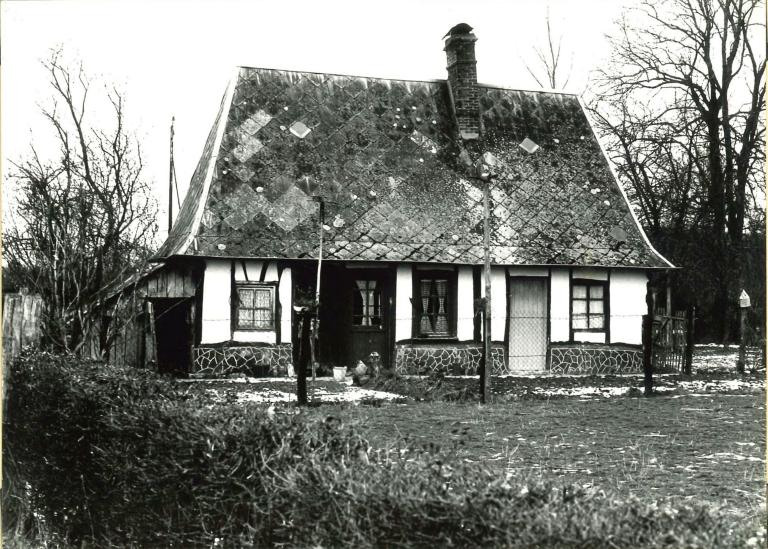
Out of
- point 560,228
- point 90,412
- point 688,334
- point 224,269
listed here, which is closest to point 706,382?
point 688,334

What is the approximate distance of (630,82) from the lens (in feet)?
55.9

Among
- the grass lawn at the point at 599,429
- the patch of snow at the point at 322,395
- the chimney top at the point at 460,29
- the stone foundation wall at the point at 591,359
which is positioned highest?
the chimney top at the point at 460,29

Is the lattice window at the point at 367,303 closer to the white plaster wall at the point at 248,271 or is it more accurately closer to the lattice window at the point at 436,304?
the lattice window at the point at 436,304

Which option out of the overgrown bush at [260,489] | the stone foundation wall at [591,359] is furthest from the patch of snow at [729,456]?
the stone foundation wall at [591,359]

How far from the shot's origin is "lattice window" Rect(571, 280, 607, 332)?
67.8 ft

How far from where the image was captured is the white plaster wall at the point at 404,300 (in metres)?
19.6

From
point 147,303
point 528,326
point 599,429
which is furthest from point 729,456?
point 147,303

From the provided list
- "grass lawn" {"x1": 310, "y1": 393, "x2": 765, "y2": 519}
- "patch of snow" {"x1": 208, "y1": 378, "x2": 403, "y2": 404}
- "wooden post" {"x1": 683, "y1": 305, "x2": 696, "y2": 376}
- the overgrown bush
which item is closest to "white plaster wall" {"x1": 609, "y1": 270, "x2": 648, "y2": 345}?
"wooden post" {"x1": 683, "y1": 305, "x2": 696, "y2": 376}

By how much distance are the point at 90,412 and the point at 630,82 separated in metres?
13.2

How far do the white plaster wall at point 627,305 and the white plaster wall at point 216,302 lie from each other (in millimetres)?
8746

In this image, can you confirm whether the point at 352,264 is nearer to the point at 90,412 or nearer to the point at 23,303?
the point at 23,303

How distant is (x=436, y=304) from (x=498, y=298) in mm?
→ 1404

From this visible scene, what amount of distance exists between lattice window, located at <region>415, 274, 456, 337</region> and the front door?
75cm

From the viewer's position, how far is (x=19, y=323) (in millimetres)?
9016
